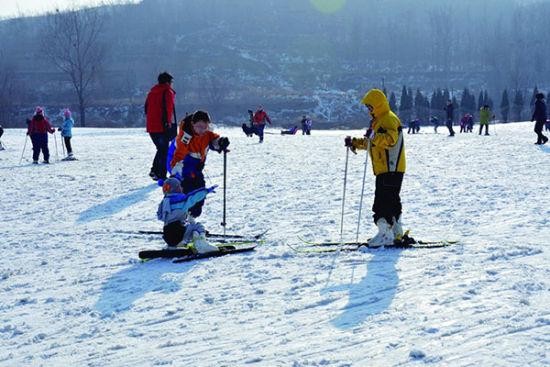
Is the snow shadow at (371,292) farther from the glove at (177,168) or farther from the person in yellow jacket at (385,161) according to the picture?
the glove at (177,168)

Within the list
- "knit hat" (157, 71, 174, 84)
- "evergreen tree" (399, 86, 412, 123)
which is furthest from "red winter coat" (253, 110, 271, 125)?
"evergreen tree" (399, 86, 412, 123)

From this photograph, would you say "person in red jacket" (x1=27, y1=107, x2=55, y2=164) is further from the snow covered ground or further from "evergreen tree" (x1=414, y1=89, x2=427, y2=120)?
"evergreen tree" (x1=414, y1=89, x2=427, y2=120)

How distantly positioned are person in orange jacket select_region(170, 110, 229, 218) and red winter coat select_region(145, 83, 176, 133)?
12.5 feet

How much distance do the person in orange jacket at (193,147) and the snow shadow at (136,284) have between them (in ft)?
4.24

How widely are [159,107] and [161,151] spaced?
824 mm

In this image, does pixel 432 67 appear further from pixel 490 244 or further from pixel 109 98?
pixel 490 244

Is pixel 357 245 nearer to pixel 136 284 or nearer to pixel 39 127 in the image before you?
pixel 136 284

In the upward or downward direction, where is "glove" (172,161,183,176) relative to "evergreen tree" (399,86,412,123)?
downward

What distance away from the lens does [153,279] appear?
4719 millimetres

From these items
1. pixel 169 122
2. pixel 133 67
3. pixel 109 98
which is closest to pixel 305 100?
pixel 109 98

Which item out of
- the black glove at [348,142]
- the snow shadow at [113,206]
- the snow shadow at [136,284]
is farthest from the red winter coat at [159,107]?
the snow shadow at [136,284]

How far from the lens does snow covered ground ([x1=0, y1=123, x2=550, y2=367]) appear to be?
3.19 metres

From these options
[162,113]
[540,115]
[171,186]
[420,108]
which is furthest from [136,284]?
[420,108]

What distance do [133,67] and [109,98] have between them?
67.0 ft
